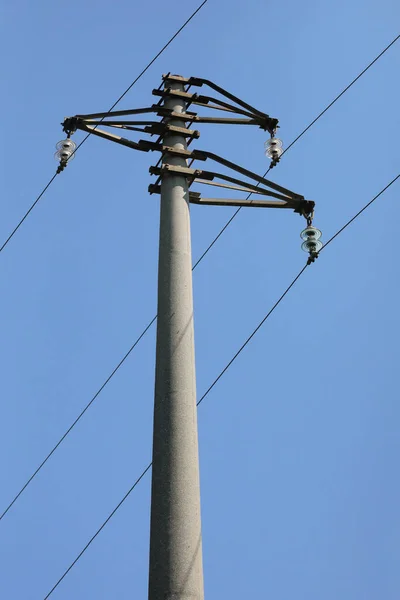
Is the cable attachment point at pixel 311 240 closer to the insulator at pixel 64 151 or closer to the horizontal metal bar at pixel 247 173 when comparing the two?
the horizontal metal bar at pixel 247 173

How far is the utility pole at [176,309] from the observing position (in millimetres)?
4427

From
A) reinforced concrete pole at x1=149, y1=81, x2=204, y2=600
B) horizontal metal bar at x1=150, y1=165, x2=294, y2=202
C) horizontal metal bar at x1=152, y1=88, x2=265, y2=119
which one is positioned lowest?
reinforced concrete pole at x1=149, y1=81, x2=204, y2=600

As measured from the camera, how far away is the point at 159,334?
5.37 metres

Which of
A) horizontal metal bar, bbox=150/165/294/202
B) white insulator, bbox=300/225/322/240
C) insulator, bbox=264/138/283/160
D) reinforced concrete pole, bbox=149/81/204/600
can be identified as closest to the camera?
reinforced concrete pole, bbox=149/81/204/600

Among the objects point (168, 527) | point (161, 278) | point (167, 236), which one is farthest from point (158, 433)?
point (167, 236)

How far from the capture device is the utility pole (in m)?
4.43

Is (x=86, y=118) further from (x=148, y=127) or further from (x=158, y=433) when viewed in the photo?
(x=158, y=433)

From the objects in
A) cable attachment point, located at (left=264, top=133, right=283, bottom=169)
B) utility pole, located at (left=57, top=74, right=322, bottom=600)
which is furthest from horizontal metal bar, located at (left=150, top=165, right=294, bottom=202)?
cable attachment point, located at (left=264, top=133, right=283, bottom=169)

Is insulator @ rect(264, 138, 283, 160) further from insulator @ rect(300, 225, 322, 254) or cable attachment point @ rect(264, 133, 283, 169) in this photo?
insulator @ rect(300, 225, 322, 254)

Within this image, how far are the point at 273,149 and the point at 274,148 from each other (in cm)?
2

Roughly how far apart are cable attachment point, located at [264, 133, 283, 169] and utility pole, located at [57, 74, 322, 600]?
512 millimetres

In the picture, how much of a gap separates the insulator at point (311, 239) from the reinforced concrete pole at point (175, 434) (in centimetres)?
160

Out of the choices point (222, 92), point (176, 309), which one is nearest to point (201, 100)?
point (222, 92)

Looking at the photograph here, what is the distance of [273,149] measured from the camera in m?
8.87
